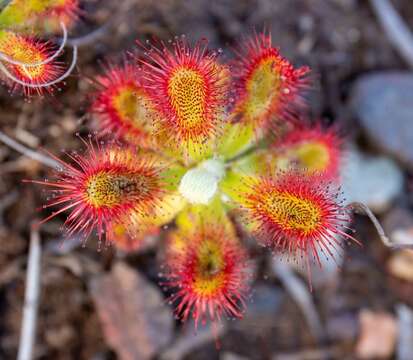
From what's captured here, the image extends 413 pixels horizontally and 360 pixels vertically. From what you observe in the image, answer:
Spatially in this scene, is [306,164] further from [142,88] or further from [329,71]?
[329,71]

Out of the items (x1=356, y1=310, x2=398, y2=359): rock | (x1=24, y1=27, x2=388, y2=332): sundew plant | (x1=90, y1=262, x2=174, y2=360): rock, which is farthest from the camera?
(x1=356, y1=310, x2=398, y2=359): rock

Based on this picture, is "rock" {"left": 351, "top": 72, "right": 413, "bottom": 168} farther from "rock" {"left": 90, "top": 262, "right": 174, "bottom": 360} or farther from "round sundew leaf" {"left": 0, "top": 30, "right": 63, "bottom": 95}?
"round sundew leaf" {"left": 0, "top": 30, "right": 63, "bottom": 95}

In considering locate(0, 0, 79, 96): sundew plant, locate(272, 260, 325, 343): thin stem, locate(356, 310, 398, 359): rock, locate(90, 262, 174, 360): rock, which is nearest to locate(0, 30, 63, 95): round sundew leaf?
locate(0, 0, 79, 96): sundew plant

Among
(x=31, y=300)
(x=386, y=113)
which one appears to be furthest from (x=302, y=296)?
(x=31, y=300)

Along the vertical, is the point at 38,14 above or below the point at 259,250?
above

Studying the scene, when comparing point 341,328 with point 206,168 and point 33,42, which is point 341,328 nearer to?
point 206,168

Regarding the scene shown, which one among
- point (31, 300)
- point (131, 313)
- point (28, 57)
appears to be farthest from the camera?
point (131, 313)

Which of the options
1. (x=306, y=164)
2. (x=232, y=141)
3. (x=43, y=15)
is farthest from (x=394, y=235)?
(x=43, y=15)
